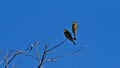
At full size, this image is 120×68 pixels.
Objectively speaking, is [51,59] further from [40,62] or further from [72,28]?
[72,28]

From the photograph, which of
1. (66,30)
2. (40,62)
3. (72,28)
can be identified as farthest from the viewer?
(66,30)

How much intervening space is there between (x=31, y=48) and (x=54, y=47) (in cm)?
50

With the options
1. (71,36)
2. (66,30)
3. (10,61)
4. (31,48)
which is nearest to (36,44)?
(31,48)

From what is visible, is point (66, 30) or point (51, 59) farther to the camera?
point (66, 30)

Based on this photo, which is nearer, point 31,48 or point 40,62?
point 40,62

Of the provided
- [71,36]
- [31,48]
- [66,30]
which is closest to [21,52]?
[31,48]

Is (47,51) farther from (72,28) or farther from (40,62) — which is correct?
(72,28)

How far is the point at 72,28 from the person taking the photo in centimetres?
885

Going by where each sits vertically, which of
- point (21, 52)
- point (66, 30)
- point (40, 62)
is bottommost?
point (40, 62)

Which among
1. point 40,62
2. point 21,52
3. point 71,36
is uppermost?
point 71,36

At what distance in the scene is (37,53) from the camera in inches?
266

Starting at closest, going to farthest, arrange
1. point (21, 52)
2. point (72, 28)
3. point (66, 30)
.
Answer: point (21, 52) → point (72, 28) → point (66, 30)

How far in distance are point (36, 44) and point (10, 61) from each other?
63 cm

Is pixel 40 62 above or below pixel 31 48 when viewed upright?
below
